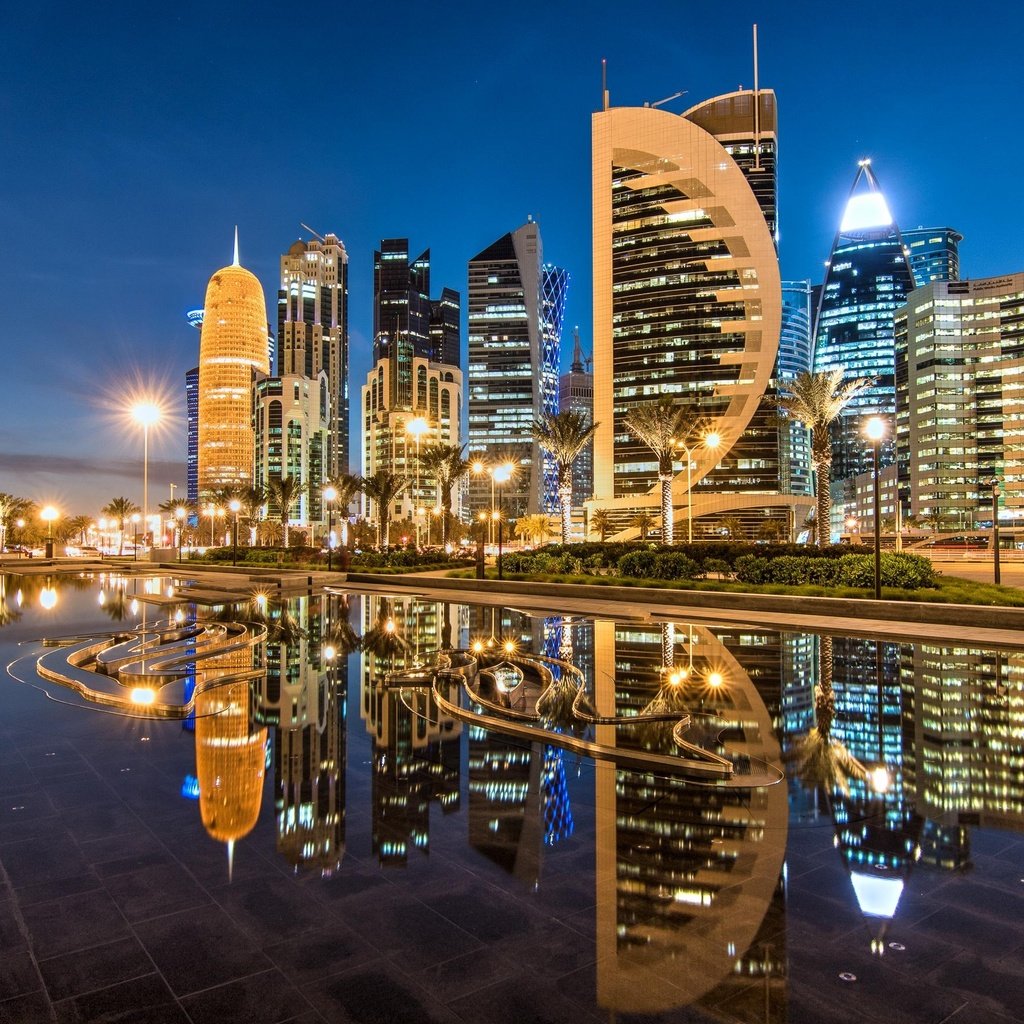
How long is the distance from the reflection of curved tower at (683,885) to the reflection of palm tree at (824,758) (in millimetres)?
415

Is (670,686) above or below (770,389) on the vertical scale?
below

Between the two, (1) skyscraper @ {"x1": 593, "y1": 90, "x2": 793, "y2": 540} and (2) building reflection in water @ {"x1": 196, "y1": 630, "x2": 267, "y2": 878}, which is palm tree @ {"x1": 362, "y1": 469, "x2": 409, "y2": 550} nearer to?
(2) building reflection in water @ {"x1": 196, "y1": 630, "x2": 267, "y2": 878}

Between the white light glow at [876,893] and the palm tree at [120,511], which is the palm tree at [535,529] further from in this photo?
the white light glow at [876,893]

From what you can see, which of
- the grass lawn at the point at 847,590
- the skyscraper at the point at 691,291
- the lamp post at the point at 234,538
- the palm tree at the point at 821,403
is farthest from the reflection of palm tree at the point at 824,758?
the skyscraper at the point at 691,291

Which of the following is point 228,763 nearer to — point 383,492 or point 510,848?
point 510,848

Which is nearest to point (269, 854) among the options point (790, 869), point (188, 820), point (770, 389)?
point (188, 820)

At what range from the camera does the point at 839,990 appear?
13.5 ft

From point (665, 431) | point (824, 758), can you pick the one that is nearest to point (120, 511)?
point (665, 431)

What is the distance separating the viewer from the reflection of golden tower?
6.74m

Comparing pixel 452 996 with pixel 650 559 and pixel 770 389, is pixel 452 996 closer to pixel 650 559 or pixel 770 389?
pixel 650 559

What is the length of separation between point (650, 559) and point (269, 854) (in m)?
28.8

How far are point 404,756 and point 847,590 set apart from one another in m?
21.3

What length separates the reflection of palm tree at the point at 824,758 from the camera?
307 inches

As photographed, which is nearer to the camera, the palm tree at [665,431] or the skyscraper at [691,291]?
the palm tree at [665,431]
